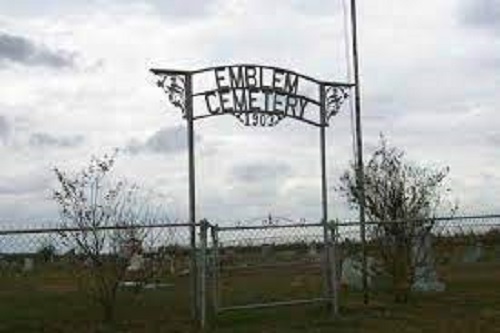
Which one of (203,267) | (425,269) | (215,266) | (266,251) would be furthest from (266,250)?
(425,269)

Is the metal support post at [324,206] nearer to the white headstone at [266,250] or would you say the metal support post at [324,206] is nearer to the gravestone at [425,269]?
the white headstone at [266,250]

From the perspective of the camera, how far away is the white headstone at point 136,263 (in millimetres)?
14141

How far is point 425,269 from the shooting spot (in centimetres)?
1956

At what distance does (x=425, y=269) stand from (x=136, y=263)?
716 centimetres

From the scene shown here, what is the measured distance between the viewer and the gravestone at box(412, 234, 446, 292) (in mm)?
18375

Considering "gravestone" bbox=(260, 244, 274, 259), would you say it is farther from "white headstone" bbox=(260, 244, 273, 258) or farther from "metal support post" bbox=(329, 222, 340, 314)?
"metal support post" bbox=(329, 222, 340, 314)

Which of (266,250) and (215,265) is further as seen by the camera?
(266,250)

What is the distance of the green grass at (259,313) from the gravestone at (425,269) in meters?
0.39

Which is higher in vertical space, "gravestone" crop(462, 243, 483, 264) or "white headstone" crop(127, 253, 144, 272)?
"gravestone" crop(462, 243, 483, 264)

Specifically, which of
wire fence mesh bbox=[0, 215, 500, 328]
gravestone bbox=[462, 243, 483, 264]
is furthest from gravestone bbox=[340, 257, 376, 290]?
gravestone bbox=[462, 243, 483, 264]

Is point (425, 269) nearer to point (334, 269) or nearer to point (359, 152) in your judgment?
point (359, 152)

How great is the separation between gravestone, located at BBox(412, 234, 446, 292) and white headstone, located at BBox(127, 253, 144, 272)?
5815 millimetres

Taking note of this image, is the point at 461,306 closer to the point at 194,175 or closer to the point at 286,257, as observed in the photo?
the point at 286,257

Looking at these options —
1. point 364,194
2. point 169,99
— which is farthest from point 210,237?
point 364,194
